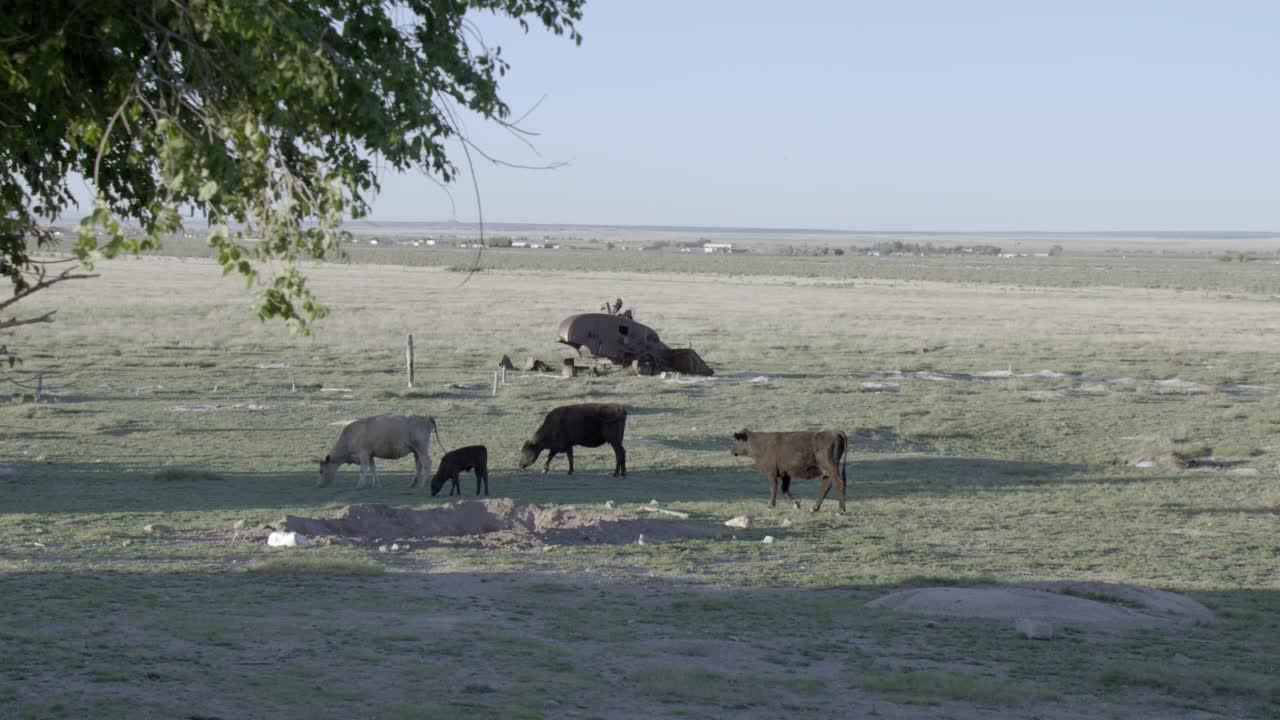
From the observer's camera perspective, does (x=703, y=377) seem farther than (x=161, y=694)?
Yes

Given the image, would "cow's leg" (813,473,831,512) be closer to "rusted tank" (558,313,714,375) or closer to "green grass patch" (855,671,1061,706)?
"green grass patch" (855,671,1061,706)

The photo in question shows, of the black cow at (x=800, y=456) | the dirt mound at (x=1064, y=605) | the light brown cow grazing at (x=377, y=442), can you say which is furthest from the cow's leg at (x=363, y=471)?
the dirt mound at (x=1064, y=605)

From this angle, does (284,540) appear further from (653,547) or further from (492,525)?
(653,547)

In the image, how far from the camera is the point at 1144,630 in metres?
11.5

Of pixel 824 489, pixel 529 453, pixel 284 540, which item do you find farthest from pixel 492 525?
pixel 529 453

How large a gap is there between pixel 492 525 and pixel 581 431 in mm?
5239

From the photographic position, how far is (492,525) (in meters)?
16.8

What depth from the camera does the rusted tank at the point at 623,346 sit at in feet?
123

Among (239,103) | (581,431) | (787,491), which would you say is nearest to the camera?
(239,103)

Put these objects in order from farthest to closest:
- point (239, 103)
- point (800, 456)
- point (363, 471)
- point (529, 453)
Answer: point (529, 453), point (363, 471), point (800, 456), point (239, 103)

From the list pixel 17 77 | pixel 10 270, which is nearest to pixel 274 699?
A: pixel 10 270

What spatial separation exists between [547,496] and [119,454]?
8095 millimetres

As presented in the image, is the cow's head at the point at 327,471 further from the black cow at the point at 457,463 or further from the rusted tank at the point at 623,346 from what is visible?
the rusted tank at the point at 623,346

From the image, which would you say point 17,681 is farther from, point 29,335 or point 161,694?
point 29,335
